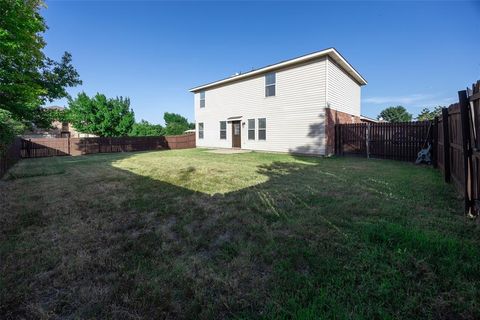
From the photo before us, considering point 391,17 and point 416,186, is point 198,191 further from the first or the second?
point 391,17

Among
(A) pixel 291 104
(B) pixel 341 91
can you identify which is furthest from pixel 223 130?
(B) pixel 341 91

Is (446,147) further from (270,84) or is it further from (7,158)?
(7,158)

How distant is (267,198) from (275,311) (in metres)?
2.78

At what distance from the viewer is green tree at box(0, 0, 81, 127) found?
6781 millimetres

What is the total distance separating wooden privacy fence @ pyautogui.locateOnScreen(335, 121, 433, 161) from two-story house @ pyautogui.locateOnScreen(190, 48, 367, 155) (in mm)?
846

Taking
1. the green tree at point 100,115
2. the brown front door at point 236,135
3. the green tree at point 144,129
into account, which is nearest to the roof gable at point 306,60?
the brown front door at point 236,135

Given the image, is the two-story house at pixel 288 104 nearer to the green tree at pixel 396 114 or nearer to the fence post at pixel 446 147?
the fence post at pixel 446 147

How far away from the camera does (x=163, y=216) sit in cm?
363

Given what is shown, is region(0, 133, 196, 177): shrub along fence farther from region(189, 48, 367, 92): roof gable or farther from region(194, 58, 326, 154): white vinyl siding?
region(189, 48, 367, 92): roof gable

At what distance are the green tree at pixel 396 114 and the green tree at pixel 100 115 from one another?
57.6 meters

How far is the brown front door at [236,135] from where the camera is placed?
1644 cm

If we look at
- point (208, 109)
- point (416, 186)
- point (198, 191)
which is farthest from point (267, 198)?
point (208, 109)

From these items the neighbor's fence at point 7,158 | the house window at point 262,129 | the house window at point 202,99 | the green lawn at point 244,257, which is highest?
the house window at point 202,99

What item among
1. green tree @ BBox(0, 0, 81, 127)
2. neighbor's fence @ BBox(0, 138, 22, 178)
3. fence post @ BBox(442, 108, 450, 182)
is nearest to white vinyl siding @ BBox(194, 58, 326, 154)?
fence post @ BBox(442, 108, 450, 182)
